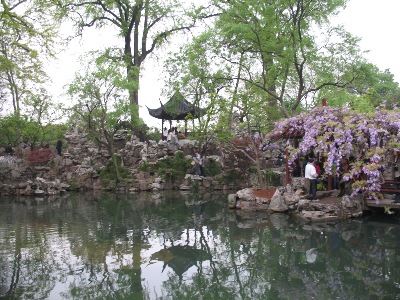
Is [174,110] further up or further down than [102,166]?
further up

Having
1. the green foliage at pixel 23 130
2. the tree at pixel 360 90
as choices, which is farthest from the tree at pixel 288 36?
the green foliage at pixel 23 130

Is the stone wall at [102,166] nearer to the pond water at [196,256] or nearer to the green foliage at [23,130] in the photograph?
the green foliage at [23,130]

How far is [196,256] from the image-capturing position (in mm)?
7438

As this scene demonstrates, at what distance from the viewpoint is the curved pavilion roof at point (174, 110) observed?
20.8m

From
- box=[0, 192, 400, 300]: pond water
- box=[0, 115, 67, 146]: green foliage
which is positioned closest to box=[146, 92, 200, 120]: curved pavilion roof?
box=[0, 115, 67, 146]: green foliage

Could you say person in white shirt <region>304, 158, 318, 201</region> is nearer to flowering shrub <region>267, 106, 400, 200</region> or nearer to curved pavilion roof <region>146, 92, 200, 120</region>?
flowering shrub <region>267, 106, 400, 200</region>

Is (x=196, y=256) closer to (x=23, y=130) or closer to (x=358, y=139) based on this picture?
(x=358, y=139)

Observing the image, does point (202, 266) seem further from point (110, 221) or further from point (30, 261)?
point (110, 221)

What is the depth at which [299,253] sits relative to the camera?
24.5ft

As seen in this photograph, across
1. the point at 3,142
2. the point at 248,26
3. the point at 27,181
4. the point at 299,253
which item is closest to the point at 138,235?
the point at 299,253

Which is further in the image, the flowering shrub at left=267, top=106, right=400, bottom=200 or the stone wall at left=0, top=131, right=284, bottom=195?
the stone wall at left=0, top=131, right=284, bottom=195

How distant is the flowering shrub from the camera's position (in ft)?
29.9

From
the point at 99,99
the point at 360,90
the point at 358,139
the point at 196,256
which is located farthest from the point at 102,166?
the point at 358,139

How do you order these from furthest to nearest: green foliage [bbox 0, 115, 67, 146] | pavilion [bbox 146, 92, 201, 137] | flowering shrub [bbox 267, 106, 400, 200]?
pavilion [bbox 146, 92, 201, 137] → green foliage [bbox 0, 115, 67, 146] → flowering shrub [bbox 267, 106, 400, 200]
